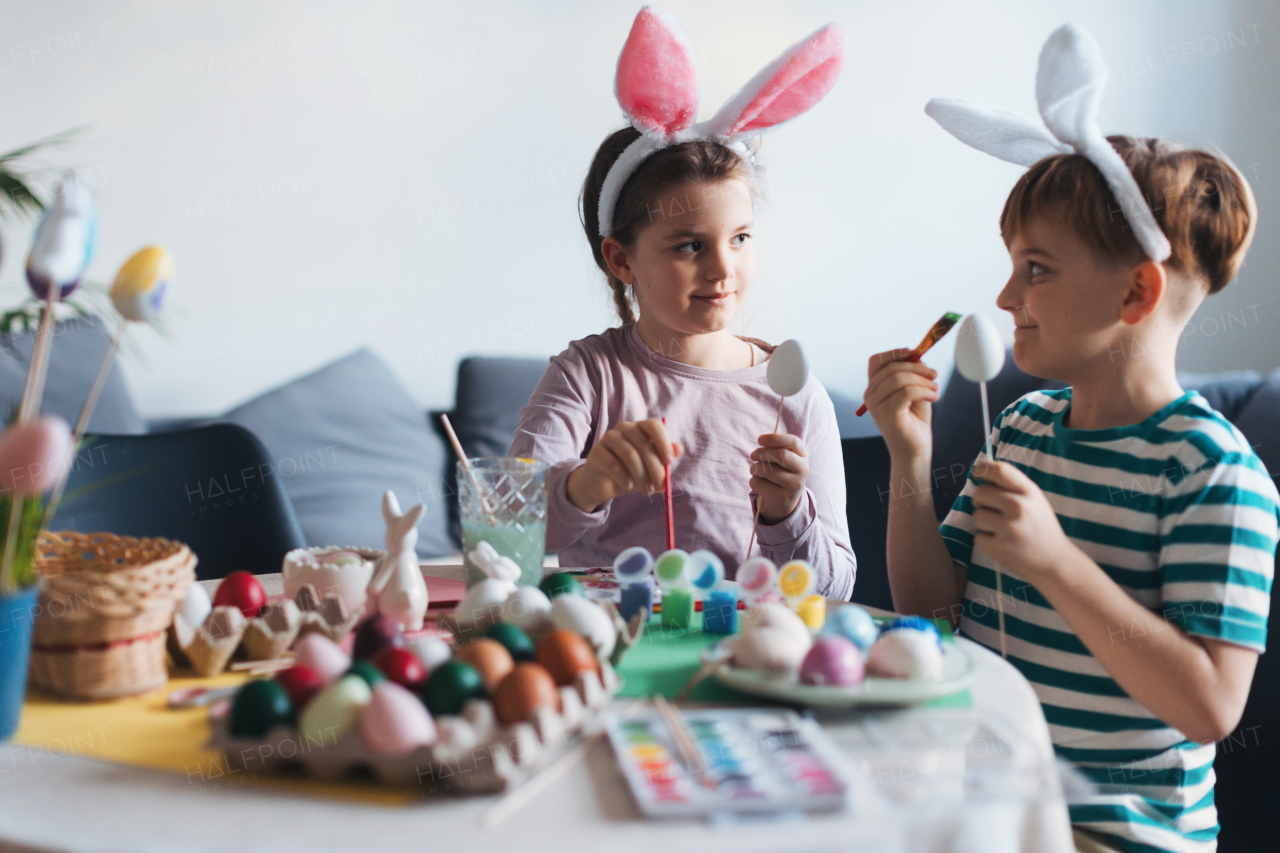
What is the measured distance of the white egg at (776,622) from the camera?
0.72 m

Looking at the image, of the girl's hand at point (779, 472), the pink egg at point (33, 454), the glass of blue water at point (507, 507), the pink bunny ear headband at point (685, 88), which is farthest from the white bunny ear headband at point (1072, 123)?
the pink egg at point (33, 454)

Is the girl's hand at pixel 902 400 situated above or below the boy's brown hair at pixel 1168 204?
below

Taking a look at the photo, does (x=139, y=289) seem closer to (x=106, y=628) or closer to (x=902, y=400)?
(x=106, y=628)

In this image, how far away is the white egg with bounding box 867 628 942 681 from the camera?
27.0 inches

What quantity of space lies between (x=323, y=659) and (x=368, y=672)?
0.14 feet

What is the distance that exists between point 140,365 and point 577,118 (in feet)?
3.98

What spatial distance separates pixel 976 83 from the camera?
2678 millimetres

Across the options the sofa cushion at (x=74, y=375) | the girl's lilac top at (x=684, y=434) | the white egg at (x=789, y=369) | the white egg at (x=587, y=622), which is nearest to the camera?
the white egg at (x=587, y=622)

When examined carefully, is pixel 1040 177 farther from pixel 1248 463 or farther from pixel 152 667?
pixel 152 667

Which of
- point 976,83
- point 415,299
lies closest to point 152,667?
point 415,299

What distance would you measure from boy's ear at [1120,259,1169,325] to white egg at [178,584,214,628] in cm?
92

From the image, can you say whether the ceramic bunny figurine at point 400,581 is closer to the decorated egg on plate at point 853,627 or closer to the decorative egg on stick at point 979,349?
the decorated egg on plate at point 853,627

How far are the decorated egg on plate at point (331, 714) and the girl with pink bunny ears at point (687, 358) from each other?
650 mm

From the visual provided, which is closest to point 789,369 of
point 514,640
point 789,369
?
point 789,369
